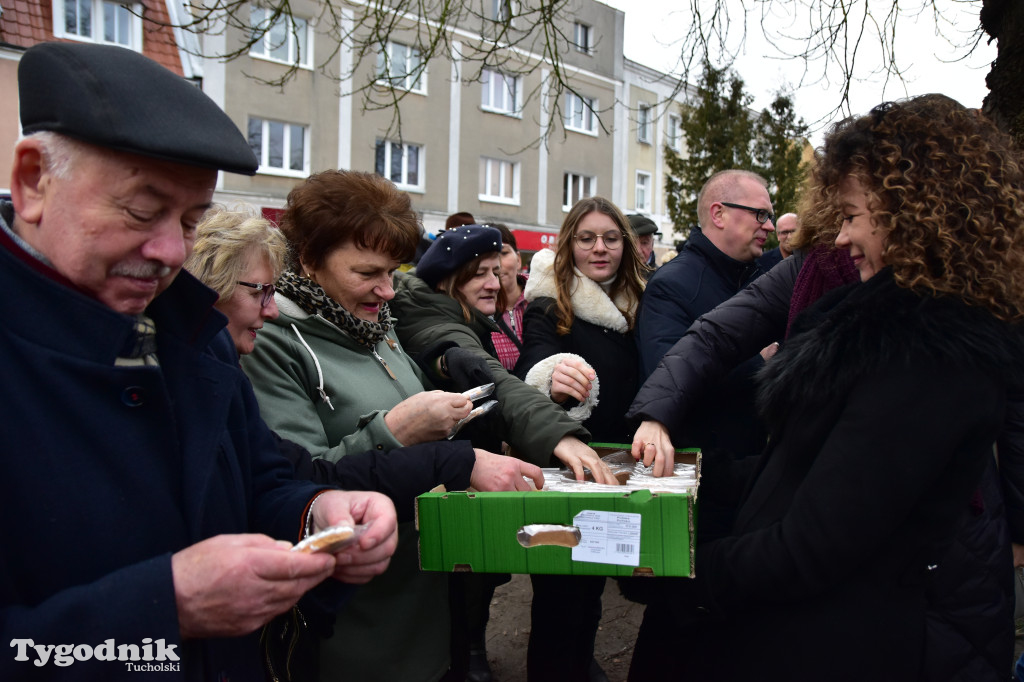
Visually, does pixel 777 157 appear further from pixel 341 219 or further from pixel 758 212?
pixel 341 219

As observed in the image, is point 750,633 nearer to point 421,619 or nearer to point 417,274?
point 421,619

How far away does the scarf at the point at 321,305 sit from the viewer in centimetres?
209

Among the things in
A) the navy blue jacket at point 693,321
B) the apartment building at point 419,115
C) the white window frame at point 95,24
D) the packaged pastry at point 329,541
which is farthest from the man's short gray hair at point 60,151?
the white window frame at point 95,24

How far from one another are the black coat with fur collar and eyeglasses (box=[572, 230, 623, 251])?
5.66ft

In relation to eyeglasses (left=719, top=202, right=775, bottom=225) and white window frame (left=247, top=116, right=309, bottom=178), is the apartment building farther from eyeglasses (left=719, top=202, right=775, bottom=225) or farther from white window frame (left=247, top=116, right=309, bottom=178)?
eyeglasses (left=719, top=202, right=775, bottom=225)

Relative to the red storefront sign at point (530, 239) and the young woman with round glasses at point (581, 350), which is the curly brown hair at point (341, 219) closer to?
the young woman with round glasses at point (581, 350)

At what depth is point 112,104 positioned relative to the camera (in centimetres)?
103

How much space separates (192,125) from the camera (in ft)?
3.65

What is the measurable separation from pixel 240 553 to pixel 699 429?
2238mm

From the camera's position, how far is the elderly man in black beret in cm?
101

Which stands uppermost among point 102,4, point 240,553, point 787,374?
point 102,4

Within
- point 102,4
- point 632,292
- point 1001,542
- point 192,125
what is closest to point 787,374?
point 1001,542

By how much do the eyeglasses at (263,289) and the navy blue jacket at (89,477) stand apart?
722 mm

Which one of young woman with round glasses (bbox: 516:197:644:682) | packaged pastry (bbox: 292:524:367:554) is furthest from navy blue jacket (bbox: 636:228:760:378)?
packaged pastry (bbox: 292:524:367:554)
